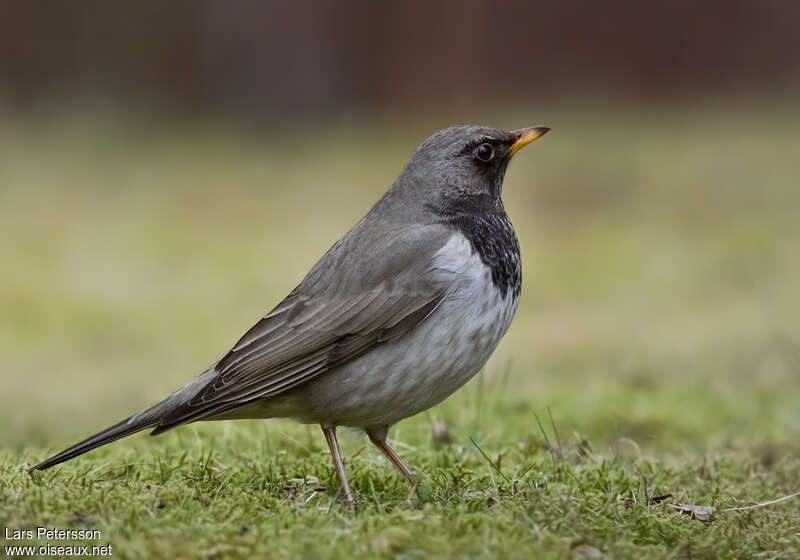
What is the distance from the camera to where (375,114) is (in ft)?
66.6

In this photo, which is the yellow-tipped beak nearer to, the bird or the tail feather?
the bird

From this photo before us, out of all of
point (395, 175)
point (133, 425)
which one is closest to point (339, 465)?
point (133, 425)

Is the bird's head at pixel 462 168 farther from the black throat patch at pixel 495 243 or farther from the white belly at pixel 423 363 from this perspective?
the white belly at pixel 423 363

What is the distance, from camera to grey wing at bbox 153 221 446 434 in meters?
4.91

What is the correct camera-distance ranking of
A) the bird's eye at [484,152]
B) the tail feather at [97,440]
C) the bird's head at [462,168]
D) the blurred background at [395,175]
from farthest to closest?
the blurred background at [395,175]
the bird's eye at [484,152]
the bird's head at [462,168]
the tail feather at [97,440]

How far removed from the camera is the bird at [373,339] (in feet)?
15.9

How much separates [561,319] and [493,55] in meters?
10.1

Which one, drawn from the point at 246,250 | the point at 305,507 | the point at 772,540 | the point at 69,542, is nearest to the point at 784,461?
the point at 772,540

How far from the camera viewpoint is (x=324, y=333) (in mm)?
5016

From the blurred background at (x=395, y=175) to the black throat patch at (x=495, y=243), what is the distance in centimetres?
162

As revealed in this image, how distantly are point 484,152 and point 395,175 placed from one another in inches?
427

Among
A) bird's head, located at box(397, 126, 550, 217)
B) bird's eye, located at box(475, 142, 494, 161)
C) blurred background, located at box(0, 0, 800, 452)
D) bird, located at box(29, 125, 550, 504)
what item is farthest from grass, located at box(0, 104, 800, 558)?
bird's eye, located at box(475, 142, 494, 161)

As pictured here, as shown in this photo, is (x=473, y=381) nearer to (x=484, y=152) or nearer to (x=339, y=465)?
(x=484, y=152)

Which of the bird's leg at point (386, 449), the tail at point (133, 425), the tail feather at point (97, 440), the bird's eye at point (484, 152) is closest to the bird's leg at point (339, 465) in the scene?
the bird's leg at point (386, 449)
